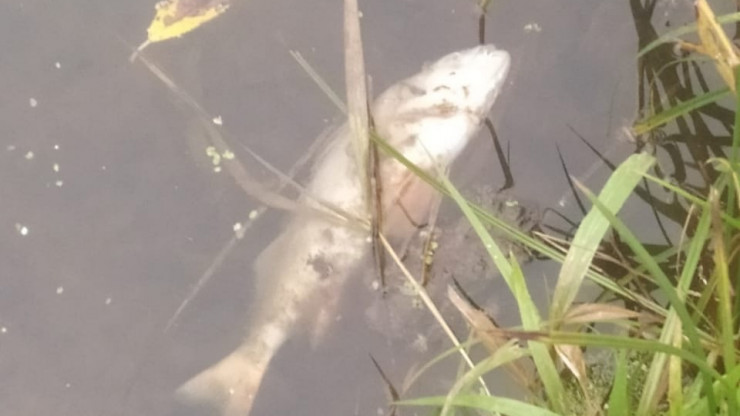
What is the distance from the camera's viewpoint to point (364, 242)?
4.57ft

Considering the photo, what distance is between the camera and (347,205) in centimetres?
143

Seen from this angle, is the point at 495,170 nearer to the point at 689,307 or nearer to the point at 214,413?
the point at 689,307

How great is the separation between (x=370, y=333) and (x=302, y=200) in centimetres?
27

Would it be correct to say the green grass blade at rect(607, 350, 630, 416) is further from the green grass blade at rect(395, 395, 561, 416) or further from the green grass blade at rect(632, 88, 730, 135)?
the green grass blade at rect(632, 88, 730, 135)

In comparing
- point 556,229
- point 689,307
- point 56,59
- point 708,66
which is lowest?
point 689,307

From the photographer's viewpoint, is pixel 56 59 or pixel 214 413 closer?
pixel 214 413

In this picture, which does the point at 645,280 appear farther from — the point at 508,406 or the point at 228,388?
the point at 228,388

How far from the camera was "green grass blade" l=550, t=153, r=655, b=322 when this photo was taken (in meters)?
1.03

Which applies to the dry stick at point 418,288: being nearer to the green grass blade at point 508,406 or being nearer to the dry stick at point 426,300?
the dry stick at point 426,300

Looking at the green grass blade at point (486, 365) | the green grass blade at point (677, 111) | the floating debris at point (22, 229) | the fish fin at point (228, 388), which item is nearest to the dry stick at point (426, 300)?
the green grass blade at point (486, 365)

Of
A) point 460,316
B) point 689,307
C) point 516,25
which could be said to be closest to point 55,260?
point 460,316

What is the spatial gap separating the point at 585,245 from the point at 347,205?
20.1 inches

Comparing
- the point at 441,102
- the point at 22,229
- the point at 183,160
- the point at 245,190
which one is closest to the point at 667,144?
the point at 441,102

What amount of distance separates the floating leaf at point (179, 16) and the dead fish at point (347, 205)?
1.12 feet
